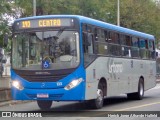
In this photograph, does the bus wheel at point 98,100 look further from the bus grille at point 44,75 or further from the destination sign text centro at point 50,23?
the destination sign text centro at point 50,23

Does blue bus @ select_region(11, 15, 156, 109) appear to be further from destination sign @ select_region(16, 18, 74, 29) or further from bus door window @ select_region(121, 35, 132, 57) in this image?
bus door window @ select_region(121, 35, 132, 57)

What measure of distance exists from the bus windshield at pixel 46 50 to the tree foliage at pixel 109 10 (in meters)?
9.34

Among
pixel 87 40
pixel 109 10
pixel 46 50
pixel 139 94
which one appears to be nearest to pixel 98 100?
pixel 87 40

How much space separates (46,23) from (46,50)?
3.07 feet

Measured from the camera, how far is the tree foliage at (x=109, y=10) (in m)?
29.2

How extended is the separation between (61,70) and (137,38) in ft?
25.8

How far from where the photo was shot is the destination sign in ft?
49.8

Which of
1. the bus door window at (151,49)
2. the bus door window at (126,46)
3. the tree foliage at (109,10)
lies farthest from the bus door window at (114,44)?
the tree foliage at (109,10)

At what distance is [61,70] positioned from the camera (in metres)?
14.8

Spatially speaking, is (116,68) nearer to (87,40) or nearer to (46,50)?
(87,40)

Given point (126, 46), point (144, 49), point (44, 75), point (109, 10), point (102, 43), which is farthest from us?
point (109, 10)

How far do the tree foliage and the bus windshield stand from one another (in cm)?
934

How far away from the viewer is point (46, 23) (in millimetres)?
15320

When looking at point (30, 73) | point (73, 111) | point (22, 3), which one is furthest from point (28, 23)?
point (22, 3)
